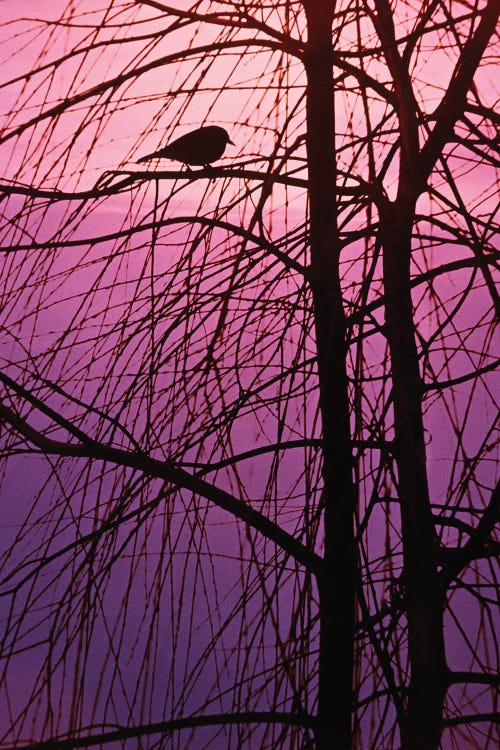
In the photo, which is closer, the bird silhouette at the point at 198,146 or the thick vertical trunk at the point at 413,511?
the thick vertical trunk at the point at 413,511

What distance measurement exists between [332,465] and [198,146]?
94 centimetres

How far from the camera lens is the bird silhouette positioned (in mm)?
2234

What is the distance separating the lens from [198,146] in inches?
88.5

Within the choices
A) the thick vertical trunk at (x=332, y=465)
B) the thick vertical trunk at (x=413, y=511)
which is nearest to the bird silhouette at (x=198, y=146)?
the thick vertical trunk at (x=332, y=465)

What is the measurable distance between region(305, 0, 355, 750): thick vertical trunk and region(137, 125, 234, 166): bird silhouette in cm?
43

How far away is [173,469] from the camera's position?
1637 millimetres

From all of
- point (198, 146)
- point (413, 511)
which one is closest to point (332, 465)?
point (413, 511)

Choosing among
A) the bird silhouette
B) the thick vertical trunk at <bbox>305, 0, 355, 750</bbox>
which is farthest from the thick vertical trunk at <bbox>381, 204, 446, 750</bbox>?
the bird silhouette

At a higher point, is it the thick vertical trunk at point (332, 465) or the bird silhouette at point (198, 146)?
the bird silhouette at point (198, 146)

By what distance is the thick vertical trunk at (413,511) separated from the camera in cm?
164

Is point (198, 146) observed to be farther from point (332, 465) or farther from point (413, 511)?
point (413, 511)

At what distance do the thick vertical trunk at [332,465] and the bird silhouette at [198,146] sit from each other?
43 centimetres

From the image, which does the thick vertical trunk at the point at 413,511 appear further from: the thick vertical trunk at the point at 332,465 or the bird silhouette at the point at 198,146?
the bird silhouette at the point at 198,146

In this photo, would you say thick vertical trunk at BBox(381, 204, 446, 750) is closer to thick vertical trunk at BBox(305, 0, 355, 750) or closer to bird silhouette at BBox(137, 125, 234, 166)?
thick vertical trunk at BBox(305, 0, 355, 750)
